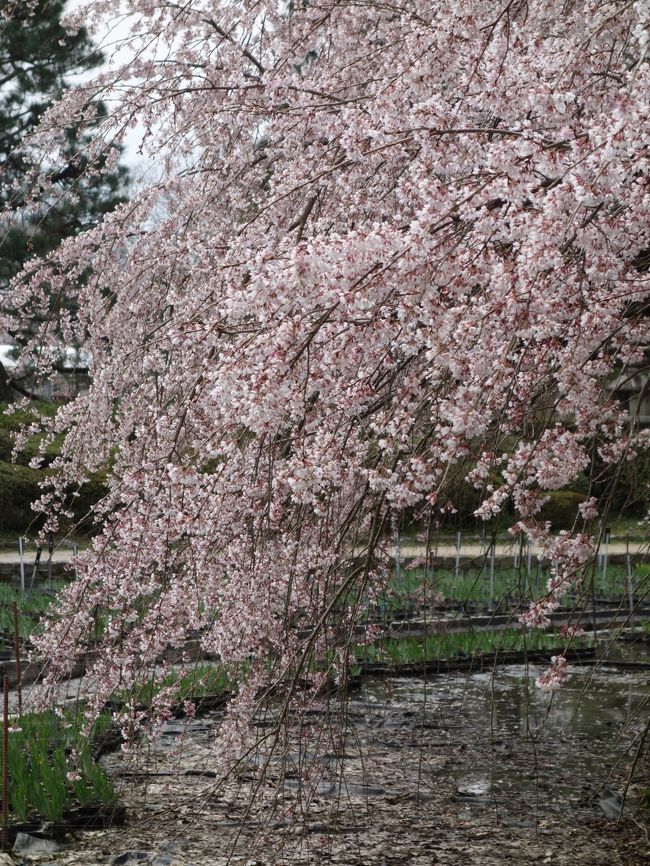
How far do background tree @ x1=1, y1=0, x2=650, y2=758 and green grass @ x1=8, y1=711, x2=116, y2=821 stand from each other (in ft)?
1.22

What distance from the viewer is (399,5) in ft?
16.6

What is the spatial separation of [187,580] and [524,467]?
1396 millimetres

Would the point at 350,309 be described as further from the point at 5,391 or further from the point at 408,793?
the point at 5,391

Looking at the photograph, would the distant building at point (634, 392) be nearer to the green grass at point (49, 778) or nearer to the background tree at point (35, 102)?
the green grass at point (49, 778)

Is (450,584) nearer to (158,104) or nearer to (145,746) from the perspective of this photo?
(145,746)

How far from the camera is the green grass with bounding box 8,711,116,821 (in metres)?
3.86

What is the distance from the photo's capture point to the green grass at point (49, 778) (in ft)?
12.7

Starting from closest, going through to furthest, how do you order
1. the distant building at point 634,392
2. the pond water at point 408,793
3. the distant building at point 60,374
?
the distant building at point 634,392
the pond water at point 408,793
the distant building at point 60,374

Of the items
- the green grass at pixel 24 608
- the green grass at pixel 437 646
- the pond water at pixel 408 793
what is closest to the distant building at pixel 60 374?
the green grass at pixel 24 608

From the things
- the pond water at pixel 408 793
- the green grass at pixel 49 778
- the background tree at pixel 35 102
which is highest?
the background tree at pixel 35 102

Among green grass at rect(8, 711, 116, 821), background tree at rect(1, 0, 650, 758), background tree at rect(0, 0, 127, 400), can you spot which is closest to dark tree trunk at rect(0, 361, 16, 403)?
background tree at rect(0, 0, 127, 400)

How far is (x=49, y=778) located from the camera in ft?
12.8

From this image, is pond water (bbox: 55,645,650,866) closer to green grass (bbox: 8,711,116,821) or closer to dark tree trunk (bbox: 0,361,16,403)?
green grass (bbox: 8,711,116,821)

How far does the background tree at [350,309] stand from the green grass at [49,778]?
371 millimetres
